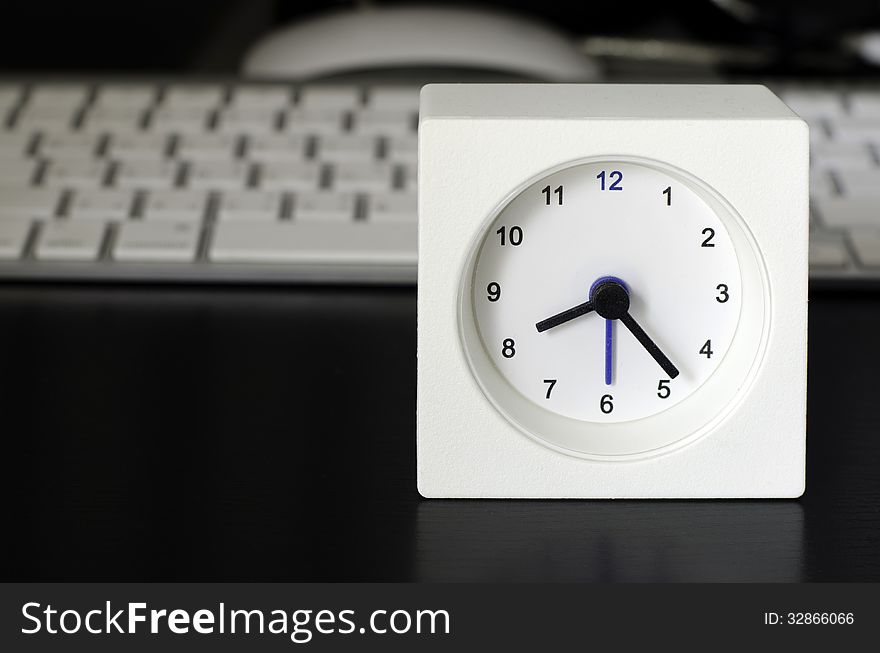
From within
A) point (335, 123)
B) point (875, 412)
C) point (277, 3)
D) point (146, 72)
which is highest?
point (277, 3)

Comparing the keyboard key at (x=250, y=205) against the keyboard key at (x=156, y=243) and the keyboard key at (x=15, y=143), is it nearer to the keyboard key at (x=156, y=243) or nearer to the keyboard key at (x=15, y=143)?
the keyboard key at (x=156, y=243)

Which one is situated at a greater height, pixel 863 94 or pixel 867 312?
pixel 863 94

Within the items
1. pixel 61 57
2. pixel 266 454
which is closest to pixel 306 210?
pixel 266 454

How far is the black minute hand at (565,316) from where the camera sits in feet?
1.51

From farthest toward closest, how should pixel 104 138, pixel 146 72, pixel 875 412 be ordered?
pixel 146 72 < pixel 104 138 < pixel 875 412

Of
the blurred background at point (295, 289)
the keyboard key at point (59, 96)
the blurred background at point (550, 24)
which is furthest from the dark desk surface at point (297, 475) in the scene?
the blurred background at point (550, 24)

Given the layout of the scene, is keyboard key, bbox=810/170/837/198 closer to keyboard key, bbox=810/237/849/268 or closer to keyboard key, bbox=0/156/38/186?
keyboard key, bbox=810/237/849/268

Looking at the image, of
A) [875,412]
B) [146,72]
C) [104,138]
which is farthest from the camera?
[146,72]

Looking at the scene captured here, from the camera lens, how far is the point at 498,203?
44cm

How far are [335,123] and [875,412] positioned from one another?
41 cm

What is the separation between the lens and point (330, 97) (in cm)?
82

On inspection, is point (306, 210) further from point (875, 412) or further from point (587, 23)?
point (587, 23)

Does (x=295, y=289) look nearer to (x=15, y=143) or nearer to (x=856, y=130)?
Result: (x=15, y=143)

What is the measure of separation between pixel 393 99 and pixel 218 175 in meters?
0.16
